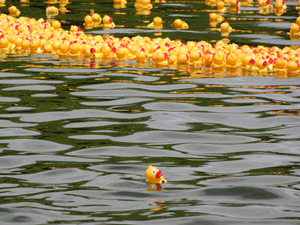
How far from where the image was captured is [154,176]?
12.7ft

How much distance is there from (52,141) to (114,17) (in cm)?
939

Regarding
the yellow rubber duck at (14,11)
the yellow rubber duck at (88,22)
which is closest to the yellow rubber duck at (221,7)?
the yellow rubber duck at (88,22)

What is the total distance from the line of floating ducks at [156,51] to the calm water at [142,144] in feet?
1.42

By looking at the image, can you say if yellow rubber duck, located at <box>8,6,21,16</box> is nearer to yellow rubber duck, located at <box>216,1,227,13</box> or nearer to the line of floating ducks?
the line of floating ducks

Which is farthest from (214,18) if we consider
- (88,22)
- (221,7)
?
(88,22)

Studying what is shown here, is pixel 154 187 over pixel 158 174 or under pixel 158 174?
under

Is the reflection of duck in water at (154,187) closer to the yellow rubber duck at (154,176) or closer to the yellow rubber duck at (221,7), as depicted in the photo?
the yellow rubber duck at (154,176)

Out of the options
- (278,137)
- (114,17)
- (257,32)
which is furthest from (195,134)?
(114,17)

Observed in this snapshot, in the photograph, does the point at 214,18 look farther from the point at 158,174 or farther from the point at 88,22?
the point at 158,174

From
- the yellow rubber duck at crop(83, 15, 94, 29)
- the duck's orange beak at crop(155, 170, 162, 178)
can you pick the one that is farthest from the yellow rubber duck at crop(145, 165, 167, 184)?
the yellow rubber duck at crop(83, 15, 94, 29)

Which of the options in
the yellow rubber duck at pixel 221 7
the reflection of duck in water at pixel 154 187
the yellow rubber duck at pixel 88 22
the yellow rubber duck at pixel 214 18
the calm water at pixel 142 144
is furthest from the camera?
the yellow rubber duck at pixel 221 7

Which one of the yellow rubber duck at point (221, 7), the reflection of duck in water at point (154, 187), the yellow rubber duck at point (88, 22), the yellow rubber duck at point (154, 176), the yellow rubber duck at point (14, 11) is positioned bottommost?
the reflection of duck in water at point (154, 187)

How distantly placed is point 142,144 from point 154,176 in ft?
3.59

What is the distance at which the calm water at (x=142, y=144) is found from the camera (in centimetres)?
352
